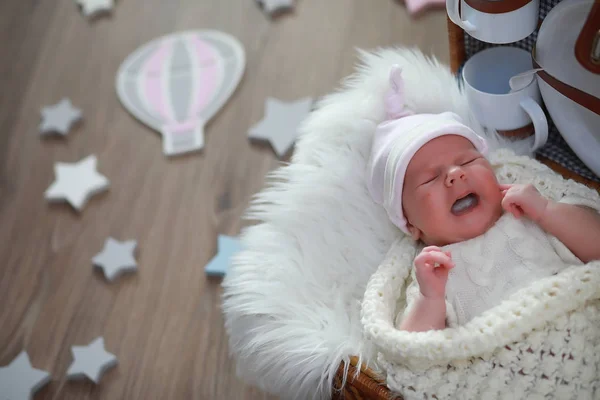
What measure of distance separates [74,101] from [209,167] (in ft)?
1.54

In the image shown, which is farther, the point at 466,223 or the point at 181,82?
the point at 181,82

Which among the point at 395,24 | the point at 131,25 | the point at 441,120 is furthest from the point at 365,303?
the point at 131,25

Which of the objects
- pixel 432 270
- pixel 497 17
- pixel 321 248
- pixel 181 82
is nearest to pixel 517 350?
pixel 432 270

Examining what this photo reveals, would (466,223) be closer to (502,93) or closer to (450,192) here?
(450,192)

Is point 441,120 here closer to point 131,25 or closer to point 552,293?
point 552,293

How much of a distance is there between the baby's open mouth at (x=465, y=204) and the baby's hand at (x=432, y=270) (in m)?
0.11

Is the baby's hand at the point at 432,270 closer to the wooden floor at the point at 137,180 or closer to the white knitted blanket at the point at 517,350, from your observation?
the white knitted blanket at the point at 517,350

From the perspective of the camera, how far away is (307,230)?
1121mm

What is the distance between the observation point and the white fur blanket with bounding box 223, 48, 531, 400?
99cm

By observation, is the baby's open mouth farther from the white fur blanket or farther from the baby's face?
the white fur blanket

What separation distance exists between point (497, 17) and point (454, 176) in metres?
0.24

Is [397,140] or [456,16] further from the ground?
[456,16]

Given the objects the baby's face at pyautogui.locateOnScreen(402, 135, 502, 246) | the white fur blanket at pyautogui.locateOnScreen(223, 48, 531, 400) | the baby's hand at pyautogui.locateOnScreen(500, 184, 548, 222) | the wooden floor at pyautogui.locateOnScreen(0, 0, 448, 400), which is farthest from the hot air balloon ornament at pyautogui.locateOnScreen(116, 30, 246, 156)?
the baby's hand at pyautogui.locateOnScreen(500, 184, 548, 222)

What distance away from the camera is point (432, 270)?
0.92 meters
